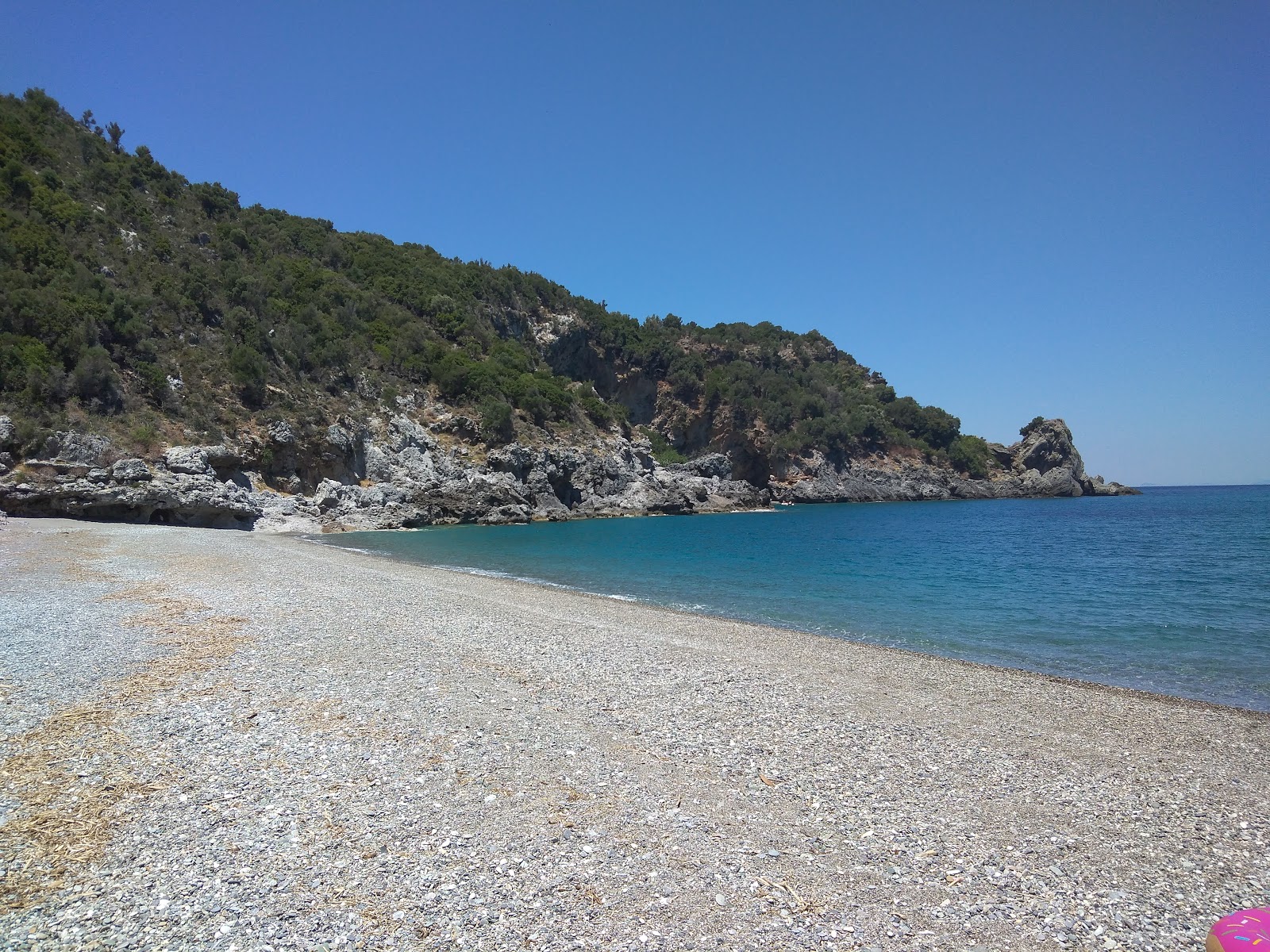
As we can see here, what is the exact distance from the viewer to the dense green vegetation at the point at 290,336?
128ft

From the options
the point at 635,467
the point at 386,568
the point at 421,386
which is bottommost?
the point at 386,568

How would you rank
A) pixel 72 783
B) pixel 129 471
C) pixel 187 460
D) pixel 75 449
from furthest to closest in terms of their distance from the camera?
pixel 187 460 < pixel 129 471 < pixel 75 449 < pixel 72 783

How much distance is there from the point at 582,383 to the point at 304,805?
271 feet

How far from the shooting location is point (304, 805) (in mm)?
5457

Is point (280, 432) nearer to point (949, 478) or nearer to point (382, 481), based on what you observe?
point (382, 481)

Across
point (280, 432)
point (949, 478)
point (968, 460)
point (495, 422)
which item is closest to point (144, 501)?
point (280, 432)

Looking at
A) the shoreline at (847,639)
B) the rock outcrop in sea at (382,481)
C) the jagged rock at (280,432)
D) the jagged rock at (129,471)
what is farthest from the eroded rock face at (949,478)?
the jagged rock at (129,471)

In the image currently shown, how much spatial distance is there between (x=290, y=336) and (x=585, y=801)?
2267 inches

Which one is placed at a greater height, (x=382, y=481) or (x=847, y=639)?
(x=382, y=481)

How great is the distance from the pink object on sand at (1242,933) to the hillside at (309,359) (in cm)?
4118

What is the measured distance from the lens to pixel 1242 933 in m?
3.38

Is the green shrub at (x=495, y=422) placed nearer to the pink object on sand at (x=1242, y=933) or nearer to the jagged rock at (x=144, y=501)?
the jagged rock at (x=144, y=501)

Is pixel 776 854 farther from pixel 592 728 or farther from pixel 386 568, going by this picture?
pixel 386 568

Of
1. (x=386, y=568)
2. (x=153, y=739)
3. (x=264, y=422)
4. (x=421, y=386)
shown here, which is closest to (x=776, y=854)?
(x=153, y=739)
